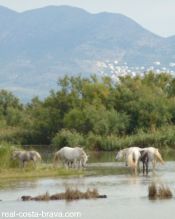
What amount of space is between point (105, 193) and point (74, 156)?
12.7 meters

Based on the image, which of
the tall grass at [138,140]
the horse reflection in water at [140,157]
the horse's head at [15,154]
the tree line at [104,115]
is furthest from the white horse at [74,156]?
the tree line at [104,115]

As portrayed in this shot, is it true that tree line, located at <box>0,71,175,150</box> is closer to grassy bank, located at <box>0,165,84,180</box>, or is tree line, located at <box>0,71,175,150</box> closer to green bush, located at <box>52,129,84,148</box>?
green bush, located at <box>52,129,84,148</box>

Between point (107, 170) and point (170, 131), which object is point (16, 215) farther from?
point (170, 131)

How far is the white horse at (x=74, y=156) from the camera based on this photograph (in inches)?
1658

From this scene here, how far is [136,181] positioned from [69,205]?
896 centimetres

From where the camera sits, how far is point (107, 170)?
137 feet

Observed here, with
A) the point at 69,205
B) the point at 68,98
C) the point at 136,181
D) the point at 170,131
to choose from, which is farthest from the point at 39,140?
the point at 69,205

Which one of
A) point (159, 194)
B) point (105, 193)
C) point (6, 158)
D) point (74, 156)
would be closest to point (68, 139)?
point (74, 156)

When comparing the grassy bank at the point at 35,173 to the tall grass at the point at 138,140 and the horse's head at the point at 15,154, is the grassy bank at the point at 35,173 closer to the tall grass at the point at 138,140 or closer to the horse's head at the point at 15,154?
the horse's head at the point at 15,154

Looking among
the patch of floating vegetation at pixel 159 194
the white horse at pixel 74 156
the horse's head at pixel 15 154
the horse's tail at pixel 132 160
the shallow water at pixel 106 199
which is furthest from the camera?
the white horse at pixel 74 156

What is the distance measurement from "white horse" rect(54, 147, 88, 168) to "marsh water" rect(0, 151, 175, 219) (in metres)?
0.78

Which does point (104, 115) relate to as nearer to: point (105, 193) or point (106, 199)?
point (105, 193)

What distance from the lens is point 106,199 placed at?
1081 inches

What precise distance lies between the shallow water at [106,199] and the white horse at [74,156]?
9.34 ft
